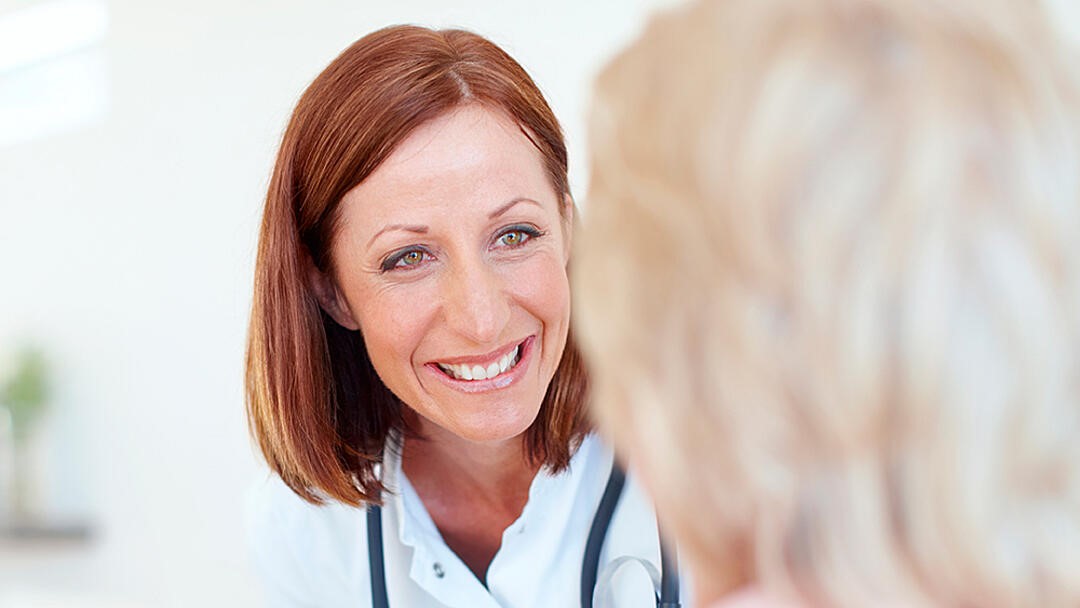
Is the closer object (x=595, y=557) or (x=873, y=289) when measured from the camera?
(x=873, y=289)

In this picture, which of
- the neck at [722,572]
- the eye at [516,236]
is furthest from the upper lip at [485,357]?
the neck at [722,572]

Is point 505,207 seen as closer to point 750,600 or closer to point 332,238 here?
point 332,238

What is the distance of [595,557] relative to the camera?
1296mm

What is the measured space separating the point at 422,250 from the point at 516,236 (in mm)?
100

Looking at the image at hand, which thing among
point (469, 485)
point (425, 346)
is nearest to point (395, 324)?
point (425, 346)

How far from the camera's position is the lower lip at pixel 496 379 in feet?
4.18

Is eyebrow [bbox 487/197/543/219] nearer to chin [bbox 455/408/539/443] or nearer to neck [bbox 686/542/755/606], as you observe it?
chin [bbox 455/408/539/443]

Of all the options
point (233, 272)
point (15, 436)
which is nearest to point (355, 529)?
point (233, 272)

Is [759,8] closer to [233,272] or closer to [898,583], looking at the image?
[898,583]

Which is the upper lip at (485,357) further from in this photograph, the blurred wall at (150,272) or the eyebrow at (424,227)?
the blurred wall at (150,272)

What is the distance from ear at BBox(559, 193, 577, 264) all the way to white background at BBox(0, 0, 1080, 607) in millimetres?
1796

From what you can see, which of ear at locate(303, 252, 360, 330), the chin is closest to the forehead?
ear at locate(303, 252, 360, 330)

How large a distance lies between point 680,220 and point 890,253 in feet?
0.31

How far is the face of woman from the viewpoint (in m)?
1.22
